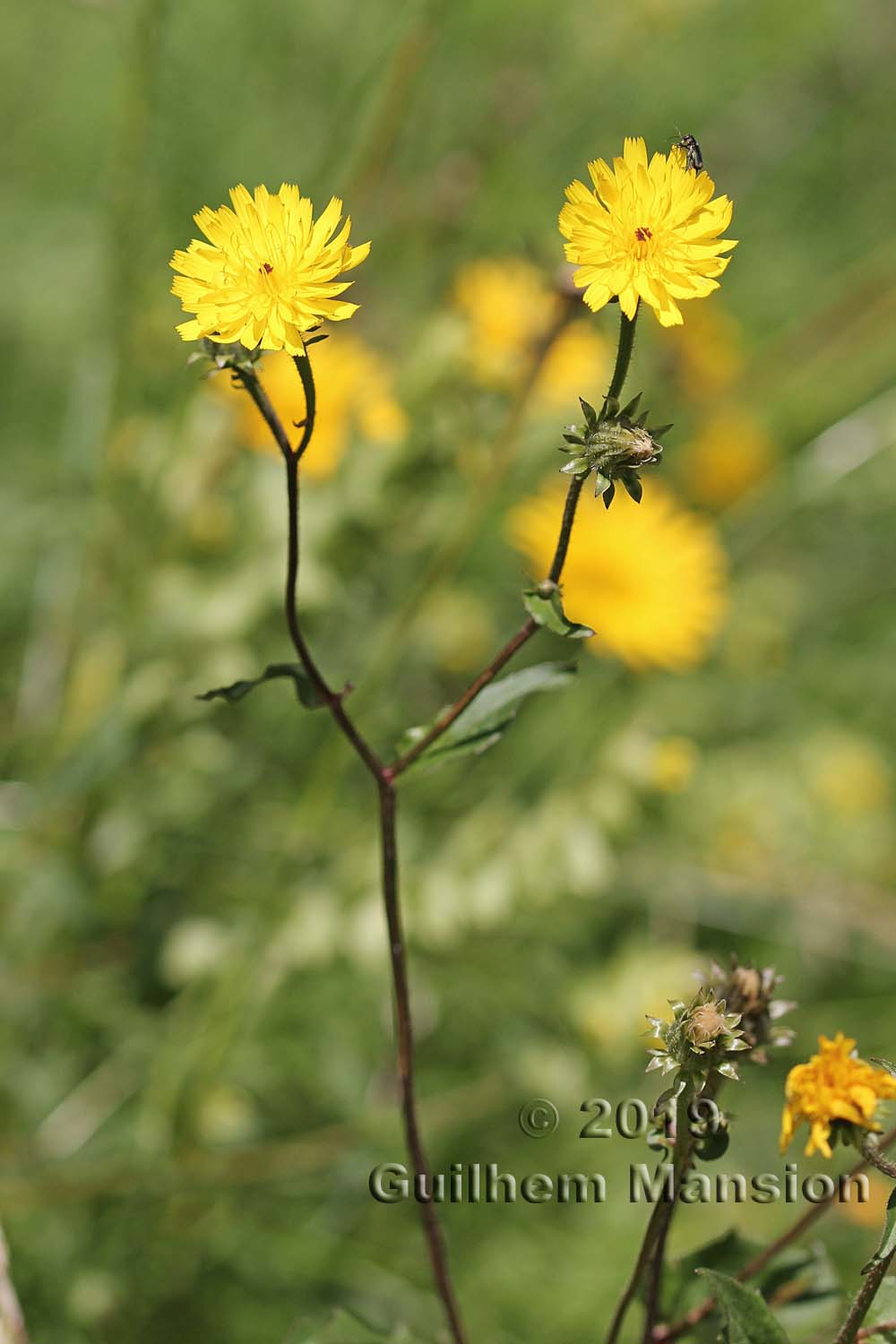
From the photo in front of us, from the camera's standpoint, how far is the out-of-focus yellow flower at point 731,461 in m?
2.57

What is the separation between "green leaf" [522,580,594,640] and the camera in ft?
2.52

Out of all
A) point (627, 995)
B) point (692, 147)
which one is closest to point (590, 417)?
point (692, 147)

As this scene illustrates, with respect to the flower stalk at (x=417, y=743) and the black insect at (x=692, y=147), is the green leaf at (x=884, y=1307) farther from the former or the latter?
the black insect at (x=692, y=147)

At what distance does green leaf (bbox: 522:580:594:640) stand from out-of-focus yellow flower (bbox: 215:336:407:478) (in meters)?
1.02

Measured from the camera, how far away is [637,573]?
6.80 feet

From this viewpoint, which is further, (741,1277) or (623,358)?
(741,1277)

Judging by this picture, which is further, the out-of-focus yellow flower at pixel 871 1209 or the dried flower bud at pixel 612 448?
the out-of-focus yellow flower at pixel 871 1209

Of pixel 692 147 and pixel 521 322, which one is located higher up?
pixel 521 322

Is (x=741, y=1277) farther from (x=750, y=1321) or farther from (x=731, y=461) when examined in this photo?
(x=731, y=461)

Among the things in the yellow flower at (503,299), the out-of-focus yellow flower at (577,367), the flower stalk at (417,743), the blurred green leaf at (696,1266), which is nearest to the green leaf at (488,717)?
the flower stalk at (417,743)

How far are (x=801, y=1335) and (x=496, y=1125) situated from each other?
32.9 inches

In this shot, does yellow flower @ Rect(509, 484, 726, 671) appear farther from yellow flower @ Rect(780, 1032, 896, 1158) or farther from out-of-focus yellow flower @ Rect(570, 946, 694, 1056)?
yellow flower @ Rect(780, 1032, 896, 1158)

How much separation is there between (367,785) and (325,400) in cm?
61

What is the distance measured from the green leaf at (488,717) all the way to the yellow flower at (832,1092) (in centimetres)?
29
